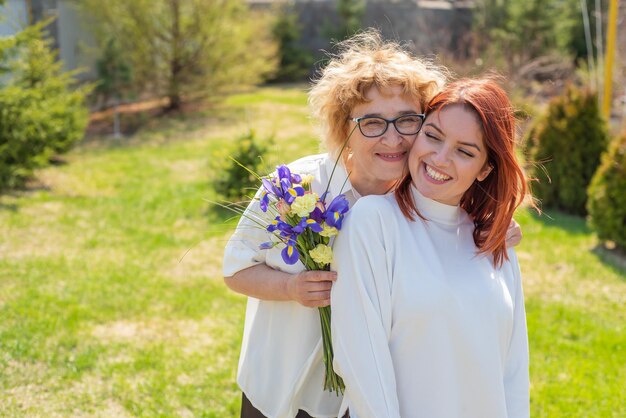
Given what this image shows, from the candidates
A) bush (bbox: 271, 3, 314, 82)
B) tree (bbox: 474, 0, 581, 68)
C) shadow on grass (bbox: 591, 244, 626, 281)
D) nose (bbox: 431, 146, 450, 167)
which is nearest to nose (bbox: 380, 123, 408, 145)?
nose (bbox: 431, 146, 450, 167)

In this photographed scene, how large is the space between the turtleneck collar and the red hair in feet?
0.07

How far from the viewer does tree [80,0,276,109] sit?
45.6 ft

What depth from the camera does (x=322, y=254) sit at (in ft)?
6.50

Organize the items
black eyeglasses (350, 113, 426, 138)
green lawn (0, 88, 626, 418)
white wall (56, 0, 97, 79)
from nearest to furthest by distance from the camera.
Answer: black eyeglasses (350, 113, 426, 138), green lawn (0, 88, 626, 418), white wall (56, 0, 97, 79)

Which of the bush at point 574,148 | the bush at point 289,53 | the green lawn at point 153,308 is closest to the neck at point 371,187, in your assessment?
the green lawn at point 153,308

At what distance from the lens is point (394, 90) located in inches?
88.2

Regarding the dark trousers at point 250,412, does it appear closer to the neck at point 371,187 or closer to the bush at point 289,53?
the neck at point 371,187

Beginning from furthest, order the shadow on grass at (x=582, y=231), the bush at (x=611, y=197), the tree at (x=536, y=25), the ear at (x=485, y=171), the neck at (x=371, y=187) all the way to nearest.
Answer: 1. the tree at (x=536, y=25)
2. the bush at (x=611, y=197)
3. the shadow on grass at (x=582, y=231)
4. the neck at (x=371, y=187)
5. the ear at (x=485, y=171)

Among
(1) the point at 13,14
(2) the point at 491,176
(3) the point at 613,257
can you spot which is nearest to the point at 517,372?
(2) the point at 491,176

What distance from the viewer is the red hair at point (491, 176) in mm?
2008

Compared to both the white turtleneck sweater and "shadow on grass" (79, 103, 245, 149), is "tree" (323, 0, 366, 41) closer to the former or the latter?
"shadow on grass" (79, 103, 245, 149)

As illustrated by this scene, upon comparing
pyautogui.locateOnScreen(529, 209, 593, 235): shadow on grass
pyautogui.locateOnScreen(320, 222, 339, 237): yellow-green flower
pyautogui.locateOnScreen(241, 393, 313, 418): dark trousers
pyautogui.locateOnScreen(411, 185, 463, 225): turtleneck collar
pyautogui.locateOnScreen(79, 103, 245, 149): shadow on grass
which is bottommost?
pyautogui.locateOnScreen(79, 103, 245, 149): shadow on grass

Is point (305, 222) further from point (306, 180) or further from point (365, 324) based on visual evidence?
point (365, 324)

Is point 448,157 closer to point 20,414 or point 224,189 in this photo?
point 20,414
